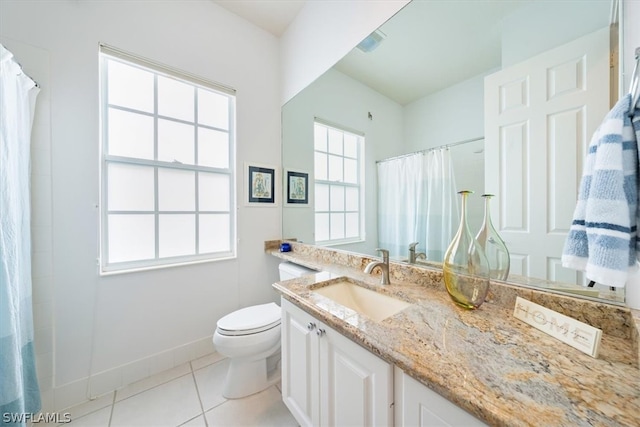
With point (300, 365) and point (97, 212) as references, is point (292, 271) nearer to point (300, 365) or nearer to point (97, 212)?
point (300, 365)

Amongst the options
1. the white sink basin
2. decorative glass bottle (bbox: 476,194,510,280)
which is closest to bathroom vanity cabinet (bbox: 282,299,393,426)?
the white sink basin

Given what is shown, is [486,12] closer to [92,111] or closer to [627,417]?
[627,417]

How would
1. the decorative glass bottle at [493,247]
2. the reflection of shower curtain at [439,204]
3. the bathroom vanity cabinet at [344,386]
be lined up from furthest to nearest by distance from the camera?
the reflection of shower curtain at [439,204] → the decorative glass bottle at [493,247] → the bathroom vanity cabinet at [344,386]

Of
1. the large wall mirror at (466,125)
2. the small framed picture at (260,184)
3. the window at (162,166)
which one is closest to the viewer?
the large wall mirror at (466,125)

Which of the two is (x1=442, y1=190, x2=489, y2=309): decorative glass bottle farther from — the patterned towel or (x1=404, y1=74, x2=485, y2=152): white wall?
(x1=404, y1=74, x2=485, y2=152): white wall

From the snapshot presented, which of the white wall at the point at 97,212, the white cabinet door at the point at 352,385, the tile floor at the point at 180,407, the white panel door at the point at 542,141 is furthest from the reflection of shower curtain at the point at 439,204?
the white wall at the point at 97,212

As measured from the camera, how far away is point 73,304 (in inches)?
53.6

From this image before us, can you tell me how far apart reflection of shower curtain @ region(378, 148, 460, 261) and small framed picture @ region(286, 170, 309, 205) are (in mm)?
801

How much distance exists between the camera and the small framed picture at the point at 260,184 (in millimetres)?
2090

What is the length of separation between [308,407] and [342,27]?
7.72ft

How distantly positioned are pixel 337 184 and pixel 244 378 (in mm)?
1618

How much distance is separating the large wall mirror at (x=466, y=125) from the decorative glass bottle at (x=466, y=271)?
0.16 m

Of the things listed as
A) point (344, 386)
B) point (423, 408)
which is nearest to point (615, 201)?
point (423, 408)

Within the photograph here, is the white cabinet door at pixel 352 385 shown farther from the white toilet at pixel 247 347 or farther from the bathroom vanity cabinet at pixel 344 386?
the white toilet at pixel 247 347
